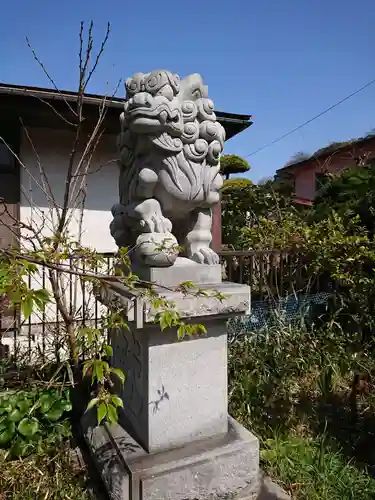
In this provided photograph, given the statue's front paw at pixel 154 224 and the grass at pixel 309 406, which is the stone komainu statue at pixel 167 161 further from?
the grass at pixel 309 406

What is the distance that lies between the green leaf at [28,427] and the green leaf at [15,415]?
4 centimetres

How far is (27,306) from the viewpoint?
1.03 m

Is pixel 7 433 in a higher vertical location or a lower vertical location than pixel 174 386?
lower

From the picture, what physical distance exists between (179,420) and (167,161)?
4.51 feet

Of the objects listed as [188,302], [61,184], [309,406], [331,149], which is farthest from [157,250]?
[331,149]

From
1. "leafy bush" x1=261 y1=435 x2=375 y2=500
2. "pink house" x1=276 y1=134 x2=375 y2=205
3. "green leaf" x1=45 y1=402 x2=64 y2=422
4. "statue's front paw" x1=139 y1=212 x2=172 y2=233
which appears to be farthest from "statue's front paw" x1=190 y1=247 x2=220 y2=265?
"pink house" x1=276 y1=134 x2=375 y2=205

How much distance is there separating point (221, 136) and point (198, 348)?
1.19 m

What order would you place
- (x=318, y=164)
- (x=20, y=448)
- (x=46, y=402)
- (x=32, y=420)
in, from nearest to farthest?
(x=20, y=448), (x=32, y=420), (x=46, y=402), (x=318, y=164)

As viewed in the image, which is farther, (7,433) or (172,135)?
(7,433)

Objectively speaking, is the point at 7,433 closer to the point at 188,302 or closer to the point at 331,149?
the point at 188,302

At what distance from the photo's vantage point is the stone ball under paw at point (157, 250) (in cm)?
178

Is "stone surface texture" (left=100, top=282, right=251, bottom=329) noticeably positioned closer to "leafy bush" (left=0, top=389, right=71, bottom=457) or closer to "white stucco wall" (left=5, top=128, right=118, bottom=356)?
"leafy bush" (left=0, top=389, right=71, bottom=457)

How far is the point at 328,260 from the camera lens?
12.6 ft

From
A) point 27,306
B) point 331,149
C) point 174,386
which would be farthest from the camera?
point 331,149
